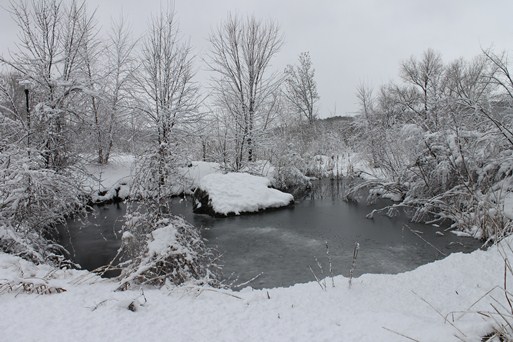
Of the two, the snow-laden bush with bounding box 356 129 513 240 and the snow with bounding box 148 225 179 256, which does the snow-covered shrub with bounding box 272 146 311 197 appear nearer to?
the snow-laden bush with bounding box 356 129 513 240

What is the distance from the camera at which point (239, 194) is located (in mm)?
14164

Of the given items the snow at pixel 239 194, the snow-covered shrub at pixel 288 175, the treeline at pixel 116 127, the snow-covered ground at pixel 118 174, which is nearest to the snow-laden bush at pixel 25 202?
the treeline at pixel 116 127

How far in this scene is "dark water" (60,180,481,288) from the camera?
7305mm

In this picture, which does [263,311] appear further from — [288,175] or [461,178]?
[288,175]

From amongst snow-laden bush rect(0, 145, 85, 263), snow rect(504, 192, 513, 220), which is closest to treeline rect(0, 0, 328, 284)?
snow-laden bush rect(0, 145, 85, 263)

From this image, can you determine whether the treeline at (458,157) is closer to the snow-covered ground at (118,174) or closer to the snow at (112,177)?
the snow-covered ground at (118,174)

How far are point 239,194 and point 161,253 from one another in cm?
926

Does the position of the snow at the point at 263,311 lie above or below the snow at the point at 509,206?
below

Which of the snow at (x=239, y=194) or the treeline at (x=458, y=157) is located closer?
the treeline at (x=458, y=157)

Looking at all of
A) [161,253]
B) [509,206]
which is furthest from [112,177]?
[509,206]

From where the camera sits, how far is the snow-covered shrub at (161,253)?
463 centimetres

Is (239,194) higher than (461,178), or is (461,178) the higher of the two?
(461,178)

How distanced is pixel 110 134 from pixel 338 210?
1248cm

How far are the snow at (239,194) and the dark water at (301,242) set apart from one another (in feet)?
1.92
